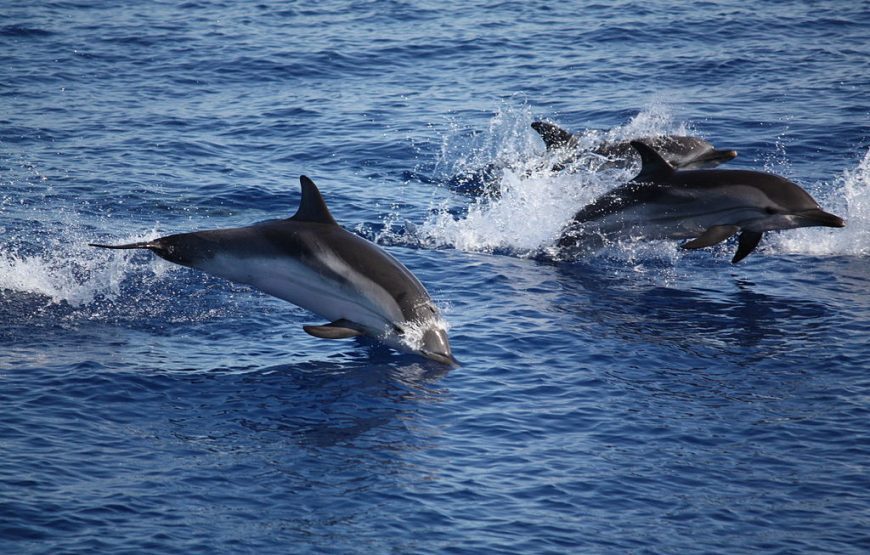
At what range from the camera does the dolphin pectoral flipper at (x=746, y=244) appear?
15828 millimetres

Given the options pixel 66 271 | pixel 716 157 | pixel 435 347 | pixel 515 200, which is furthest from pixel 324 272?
pixel 716 157

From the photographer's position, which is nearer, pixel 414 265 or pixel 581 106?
pixel 414 265

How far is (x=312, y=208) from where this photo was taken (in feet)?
41.8

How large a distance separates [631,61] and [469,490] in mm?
21407

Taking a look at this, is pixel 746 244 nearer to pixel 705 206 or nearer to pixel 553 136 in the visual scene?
pixel 705 206

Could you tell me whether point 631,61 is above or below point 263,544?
above

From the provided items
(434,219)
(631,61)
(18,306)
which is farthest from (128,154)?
(631,61)

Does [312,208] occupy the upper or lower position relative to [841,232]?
upper

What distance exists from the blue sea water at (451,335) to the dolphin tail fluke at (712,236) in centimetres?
65

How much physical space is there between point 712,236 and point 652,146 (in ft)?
12.9

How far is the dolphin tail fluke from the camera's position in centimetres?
1517

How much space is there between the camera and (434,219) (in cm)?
1828

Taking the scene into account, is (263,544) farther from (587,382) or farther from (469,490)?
(587,382)

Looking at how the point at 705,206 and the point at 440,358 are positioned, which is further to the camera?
the point at 705,206
